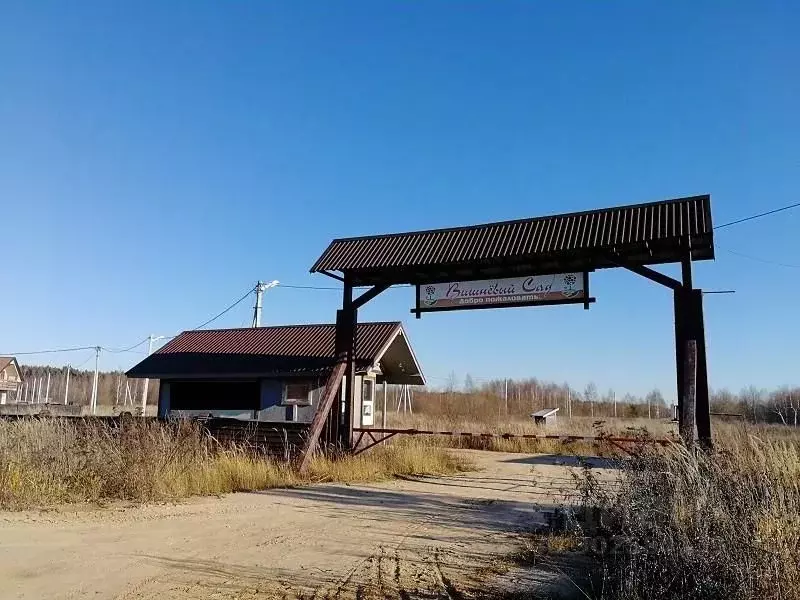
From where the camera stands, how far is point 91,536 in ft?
25.7

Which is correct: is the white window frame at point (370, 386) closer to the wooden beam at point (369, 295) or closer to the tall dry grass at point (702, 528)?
the wooden beam at point (369, 295)

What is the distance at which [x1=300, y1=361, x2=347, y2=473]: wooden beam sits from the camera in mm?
14988

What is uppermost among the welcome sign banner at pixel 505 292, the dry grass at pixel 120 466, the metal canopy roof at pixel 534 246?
the metal canopy roof at pixel 534 246

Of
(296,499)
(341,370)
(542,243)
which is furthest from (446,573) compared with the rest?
(341,370)

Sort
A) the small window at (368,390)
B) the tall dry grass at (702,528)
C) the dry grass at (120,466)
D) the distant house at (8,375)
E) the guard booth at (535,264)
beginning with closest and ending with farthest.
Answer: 1. the tall dry grass at (702,528)
2. the dry grass at (120,466)
3. the guard booth at (535,264)
4. the small window at (368,390)
5. the distant house at (8,375)

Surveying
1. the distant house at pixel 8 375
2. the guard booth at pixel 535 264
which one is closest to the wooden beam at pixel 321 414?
the guard booth at pixel 535 264

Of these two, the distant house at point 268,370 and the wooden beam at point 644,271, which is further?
the distant house at point 268,370

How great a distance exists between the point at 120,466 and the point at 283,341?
13409 millimetres

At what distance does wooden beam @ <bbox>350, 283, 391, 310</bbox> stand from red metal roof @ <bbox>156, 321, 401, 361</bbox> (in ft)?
14.2

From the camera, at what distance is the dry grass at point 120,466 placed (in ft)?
33.8

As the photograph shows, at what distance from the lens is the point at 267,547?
24.3 feet

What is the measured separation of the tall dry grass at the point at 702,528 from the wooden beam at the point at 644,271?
4.89 m

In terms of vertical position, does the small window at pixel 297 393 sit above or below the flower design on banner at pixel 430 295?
below

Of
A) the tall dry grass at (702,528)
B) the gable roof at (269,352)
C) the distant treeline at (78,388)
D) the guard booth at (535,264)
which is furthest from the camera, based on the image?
the distant treeline at (78,388)
